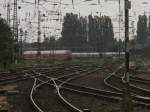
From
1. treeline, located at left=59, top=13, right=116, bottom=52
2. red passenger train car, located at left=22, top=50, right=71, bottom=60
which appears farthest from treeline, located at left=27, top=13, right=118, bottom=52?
red passenger train car, located at left=22, top=50, right=71, bottom=60

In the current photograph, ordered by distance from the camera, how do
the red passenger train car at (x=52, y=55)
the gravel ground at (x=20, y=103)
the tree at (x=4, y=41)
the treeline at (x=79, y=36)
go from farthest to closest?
1. the treeline at (x=79, y=36)
2. the red passenger train car at (x=52, y=55)
3. the tree at (x=4, y=41)
4. the gravel ground at (x=20, y=103)

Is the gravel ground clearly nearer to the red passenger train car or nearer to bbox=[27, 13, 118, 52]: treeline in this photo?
the red passenger train car

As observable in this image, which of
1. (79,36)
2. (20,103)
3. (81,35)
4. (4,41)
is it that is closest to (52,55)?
(4,41)

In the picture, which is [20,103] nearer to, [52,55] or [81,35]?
[52,55]

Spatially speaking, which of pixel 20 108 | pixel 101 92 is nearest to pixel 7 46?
pixel 101 92

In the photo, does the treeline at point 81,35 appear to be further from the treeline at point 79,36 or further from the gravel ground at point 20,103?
the gravel ground at point 20,103

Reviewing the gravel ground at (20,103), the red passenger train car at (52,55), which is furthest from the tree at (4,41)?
the red passenger train car at (52,55)

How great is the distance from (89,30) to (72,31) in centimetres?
2085

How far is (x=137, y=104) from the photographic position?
1590 cm

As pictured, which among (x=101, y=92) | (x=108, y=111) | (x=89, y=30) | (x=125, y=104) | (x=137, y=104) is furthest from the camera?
(x=89, y=30)

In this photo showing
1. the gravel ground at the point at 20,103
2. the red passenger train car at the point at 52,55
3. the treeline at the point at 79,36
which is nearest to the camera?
the gravel ground at the point at 20,103

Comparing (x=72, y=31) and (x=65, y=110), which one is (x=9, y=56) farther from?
(x=72, y=31)

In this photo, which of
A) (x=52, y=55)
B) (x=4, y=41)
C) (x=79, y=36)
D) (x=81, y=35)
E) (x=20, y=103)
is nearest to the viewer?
(x=20, y=103)

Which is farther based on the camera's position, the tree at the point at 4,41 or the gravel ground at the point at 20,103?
the tree at the point at 4,41
